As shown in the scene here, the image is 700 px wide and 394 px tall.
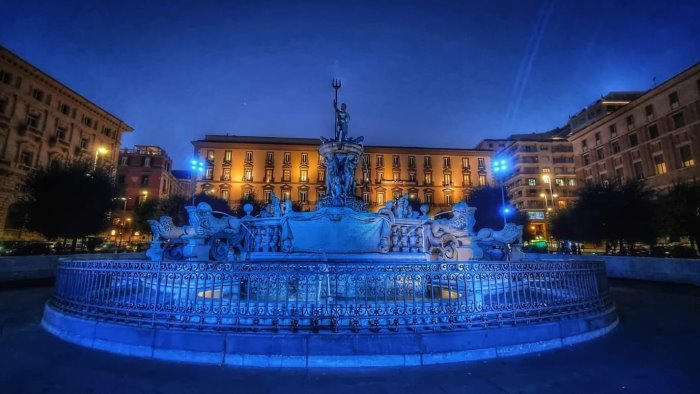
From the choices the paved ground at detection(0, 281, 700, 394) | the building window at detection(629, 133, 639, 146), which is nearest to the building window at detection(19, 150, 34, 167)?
the paved ground at detection(0, 281, 700, 394)

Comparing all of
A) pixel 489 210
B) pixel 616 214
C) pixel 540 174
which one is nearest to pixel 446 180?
Result: pixel 540 174

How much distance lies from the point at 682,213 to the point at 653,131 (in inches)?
1275

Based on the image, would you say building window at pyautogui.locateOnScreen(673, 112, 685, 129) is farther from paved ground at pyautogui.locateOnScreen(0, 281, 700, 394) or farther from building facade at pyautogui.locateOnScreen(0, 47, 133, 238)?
building facade at pyautogui.locateOnScreen(0, 47, 133, 238)

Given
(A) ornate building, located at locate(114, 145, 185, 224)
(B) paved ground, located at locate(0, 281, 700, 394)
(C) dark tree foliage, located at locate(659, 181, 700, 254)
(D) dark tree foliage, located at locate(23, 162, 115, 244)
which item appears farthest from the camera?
(A) ornate building, located at locate(114, 145, 185, 224)

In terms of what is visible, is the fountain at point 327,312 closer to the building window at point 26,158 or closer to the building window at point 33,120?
the building window at point 26,158

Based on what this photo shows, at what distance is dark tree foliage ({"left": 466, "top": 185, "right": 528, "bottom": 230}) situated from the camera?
42.7 m

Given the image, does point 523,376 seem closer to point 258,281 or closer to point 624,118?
point 258,281

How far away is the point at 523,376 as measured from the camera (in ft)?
13.5

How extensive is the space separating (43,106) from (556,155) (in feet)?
306

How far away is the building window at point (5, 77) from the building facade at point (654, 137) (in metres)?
68.3

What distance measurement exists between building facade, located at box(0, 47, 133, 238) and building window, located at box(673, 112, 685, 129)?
226 feet

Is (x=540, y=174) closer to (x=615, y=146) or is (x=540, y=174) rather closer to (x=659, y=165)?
(x=615, y=146)

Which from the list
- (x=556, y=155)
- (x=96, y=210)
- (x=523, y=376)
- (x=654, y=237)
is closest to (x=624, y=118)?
(x=556, y=155)

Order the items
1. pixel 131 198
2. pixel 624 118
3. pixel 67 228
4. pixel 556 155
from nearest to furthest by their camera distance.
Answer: pixel 67 228
pixel 624 118
pixel 131 198
pixel 556 155
